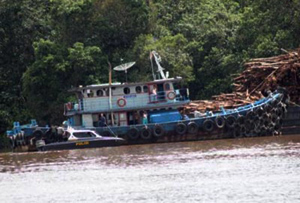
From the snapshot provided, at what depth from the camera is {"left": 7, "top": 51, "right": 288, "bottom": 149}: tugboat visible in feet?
142

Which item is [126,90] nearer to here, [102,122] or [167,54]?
[102,122]

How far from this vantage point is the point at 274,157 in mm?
31312

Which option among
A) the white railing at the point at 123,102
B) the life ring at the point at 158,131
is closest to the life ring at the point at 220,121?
the white railing at the point at 123,102

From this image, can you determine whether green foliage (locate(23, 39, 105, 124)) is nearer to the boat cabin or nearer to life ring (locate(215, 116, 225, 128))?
the boat cabin

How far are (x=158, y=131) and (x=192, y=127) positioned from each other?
5.58 ft

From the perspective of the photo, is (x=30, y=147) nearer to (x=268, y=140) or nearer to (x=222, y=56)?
(x=268, y=140)

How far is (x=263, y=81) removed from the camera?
45.8 meters

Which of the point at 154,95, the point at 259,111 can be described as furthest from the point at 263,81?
the point at 154,95

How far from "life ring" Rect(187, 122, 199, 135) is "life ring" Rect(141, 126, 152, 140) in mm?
1971

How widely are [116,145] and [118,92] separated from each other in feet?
12.4

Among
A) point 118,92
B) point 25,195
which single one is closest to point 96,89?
point 118,92

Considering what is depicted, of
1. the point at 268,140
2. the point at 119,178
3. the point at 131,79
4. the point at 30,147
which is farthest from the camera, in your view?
the point at 131,79

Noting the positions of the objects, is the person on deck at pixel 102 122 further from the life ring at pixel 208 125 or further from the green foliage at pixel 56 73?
the green foliage at pixel 56 73

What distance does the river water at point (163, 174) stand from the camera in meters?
24.7
